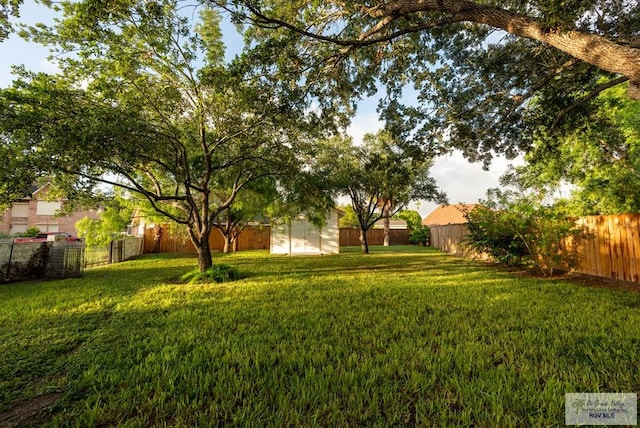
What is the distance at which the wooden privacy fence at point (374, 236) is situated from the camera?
30.1 metres

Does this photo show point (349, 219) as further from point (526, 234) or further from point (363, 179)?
point (526, 234)

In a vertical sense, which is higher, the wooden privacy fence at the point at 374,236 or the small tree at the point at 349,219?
the small tree at the point at 349,219

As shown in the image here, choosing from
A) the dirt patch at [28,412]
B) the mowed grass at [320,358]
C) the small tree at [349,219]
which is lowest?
the dirt patch at [28,412]

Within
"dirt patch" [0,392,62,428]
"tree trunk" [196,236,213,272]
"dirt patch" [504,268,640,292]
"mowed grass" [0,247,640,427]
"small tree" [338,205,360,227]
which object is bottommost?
"dirt patch" [0,392,62,428]

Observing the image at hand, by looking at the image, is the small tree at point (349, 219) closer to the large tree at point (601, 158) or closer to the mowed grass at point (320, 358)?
the large tree at point (601, 158)

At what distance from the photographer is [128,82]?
6.39 m

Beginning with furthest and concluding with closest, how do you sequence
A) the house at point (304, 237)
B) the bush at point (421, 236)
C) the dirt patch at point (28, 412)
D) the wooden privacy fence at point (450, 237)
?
the bush at point (421, 236) < the house at point (304, 237) < the wooden privacy fence at point (450, 237) < the dirt patch at point (28, 412)

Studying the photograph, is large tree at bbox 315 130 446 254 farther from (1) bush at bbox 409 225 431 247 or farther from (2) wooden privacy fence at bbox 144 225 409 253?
(1) bush at bbox 409 225 431 247

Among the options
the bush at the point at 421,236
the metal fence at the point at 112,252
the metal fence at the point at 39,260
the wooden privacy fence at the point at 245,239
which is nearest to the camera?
the metal fence at the point at 39,260

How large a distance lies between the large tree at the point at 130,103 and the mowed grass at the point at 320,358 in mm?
3078

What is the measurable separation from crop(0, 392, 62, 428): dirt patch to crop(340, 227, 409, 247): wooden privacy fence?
28016 millimetres

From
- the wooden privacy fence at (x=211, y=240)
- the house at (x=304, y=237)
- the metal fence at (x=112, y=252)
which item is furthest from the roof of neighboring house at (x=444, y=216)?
the metal fence at (x=112, y=252)

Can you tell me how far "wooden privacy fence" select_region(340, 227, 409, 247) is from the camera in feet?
98.7

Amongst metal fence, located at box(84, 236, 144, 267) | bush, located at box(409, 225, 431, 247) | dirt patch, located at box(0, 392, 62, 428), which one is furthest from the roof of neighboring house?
dirt patch, located at box(0, 392, 62, 428)
